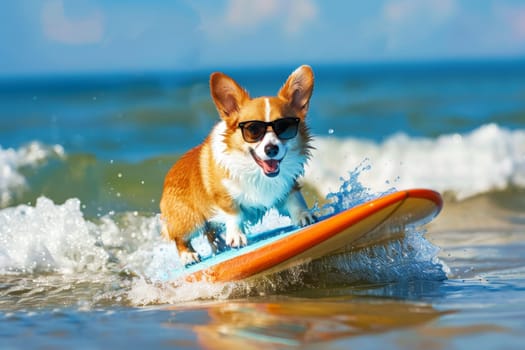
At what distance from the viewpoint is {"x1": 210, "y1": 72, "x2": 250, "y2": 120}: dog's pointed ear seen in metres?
4.31

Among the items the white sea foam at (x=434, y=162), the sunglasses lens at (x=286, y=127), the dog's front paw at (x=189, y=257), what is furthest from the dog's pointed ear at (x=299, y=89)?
the white sea foam at (x=434, y=162)

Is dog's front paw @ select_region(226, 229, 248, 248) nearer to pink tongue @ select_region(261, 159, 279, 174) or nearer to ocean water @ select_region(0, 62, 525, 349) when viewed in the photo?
ocean water @ select_region(0, 62, 525, 349)

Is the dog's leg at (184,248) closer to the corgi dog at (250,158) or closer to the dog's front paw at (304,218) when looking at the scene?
the corgi dog at (250,158)

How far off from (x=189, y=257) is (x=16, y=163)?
265 inches

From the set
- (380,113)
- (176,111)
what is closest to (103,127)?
(176,111)

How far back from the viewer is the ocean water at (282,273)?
141 inches

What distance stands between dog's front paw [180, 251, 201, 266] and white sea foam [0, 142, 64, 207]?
5222 mm

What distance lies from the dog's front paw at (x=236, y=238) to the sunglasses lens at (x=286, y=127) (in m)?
0.59

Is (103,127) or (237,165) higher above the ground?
(103,127)

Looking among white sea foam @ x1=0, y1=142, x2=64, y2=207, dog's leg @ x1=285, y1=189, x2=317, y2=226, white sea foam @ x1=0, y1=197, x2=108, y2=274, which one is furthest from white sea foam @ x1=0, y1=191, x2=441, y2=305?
white sea foam @ x1=0, y1=142, x2=64, y2=207

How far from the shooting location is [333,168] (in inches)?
449

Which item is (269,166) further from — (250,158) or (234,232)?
(234,232)

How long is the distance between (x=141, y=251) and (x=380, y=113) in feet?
39.6

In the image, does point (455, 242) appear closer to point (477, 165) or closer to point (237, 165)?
point (237, 165)
